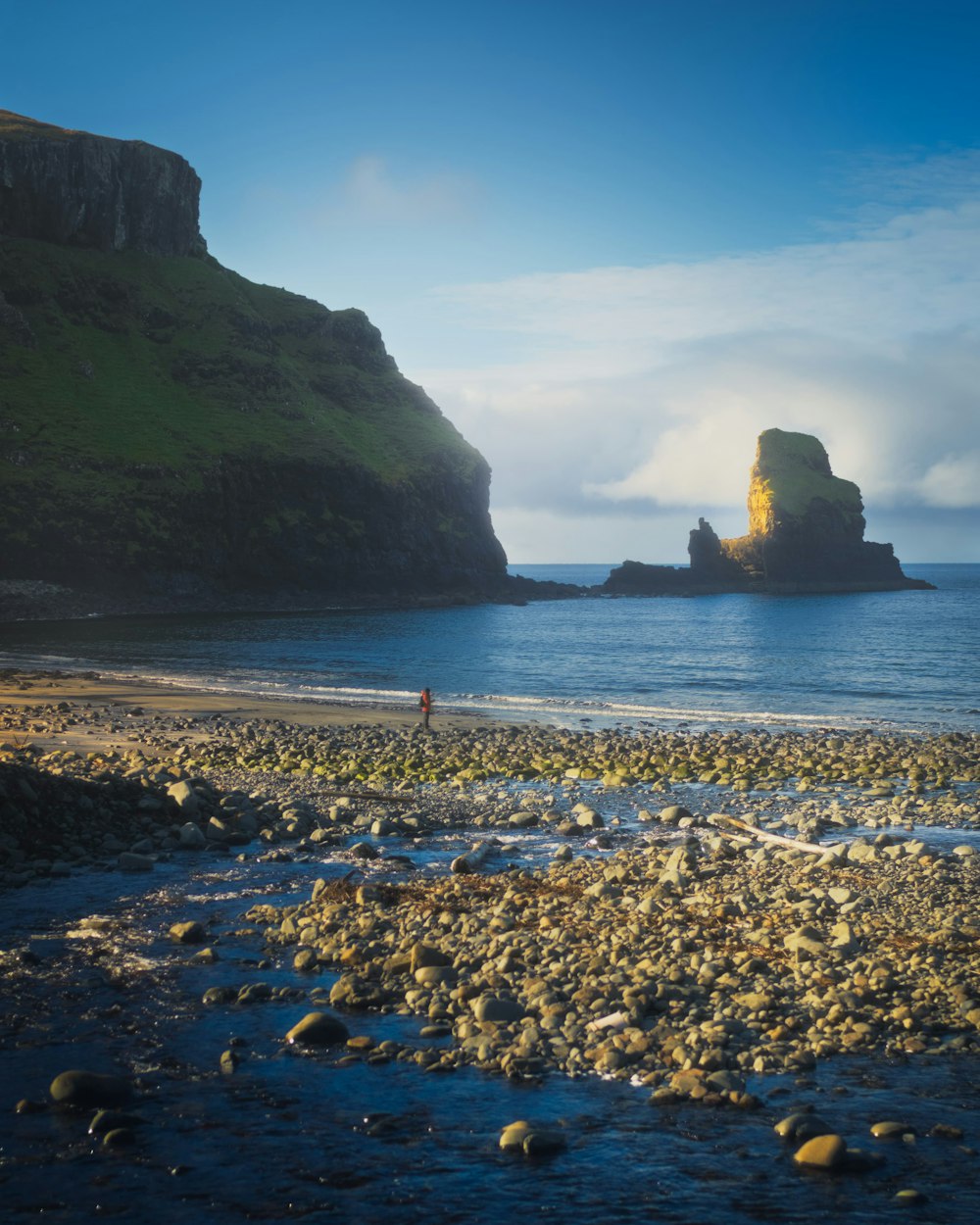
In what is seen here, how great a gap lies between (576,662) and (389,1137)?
59.1 meters

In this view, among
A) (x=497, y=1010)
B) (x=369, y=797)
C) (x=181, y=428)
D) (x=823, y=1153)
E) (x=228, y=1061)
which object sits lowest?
(x=369, y=797)

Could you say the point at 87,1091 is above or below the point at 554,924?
below

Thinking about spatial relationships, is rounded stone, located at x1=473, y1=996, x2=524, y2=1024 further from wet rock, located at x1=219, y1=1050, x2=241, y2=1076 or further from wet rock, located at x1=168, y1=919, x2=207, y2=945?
wet rock, located at x1=168, y1=919, x2=207, y2=945

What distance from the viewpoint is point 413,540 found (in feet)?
488

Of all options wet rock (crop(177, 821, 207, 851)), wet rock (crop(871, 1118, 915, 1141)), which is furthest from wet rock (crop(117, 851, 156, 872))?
wet rock (crop(871, 1118, 915, 1141))

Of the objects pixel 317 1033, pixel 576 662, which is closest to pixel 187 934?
pixel 317 1033

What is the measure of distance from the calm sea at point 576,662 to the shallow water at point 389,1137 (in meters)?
29.7

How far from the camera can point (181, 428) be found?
460 feet

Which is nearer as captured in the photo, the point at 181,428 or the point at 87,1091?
the point at 87,1091

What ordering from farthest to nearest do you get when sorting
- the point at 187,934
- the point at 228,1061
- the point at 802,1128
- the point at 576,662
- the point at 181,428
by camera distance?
1. the point at 181,428
2. the point at 576,662
3. the point at 187,934
4. the point at 228,1061
5. the point at 802,1128

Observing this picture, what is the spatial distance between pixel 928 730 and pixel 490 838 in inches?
978

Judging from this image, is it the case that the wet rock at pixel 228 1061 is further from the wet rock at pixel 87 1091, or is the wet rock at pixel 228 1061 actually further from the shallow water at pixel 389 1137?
the wet rock at pixel 87 1091

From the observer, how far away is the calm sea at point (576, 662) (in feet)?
147

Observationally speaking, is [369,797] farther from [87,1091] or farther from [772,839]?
[87,1091]
